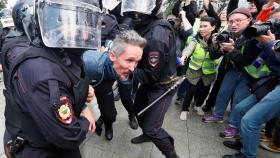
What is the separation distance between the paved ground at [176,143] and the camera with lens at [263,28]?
161cm

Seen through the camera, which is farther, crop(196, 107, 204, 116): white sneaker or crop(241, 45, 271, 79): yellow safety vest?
crop(196, 107, 204, 116): white sneaker

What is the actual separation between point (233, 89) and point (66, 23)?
312cm

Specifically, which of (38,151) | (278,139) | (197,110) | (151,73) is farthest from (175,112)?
(38,151)

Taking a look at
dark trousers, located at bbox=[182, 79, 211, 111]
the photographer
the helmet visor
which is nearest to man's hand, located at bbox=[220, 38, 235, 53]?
the photographer

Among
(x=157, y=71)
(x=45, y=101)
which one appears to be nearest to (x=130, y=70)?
(x=157, y=71)

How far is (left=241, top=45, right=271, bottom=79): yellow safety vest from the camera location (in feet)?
10.4

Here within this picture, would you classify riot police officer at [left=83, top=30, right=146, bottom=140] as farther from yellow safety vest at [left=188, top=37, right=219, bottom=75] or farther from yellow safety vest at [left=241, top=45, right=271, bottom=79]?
yellow safety vest at [left=188, top=37, right=219, bottom=75]

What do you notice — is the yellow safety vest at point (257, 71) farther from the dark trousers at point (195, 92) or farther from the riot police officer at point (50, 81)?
the riot police officer at point (50, 81)

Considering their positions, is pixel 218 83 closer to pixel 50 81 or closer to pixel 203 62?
pixel 203 62

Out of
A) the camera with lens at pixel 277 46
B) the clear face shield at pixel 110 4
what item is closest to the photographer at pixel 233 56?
the camera with lens at pixel 277 46

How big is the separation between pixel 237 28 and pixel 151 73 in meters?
1.58

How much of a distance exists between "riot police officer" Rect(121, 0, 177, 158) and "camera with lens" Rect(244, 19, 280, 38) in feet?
2.50

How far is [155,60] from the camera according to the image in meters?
2.61

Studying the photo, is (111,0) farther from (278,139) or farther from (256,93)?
(278,139)
